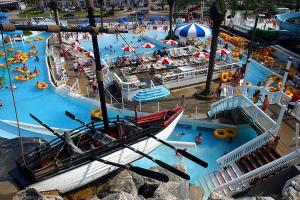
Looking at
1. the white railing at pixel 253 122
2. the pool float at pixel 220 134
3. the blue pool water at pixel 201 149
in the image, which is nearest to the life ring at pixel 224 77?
the white railing at pixel 253 122

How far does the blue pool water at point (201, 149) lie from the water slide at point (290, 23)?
69.2ft

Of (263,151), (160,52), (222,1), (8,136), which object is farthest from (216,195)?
(160,52)

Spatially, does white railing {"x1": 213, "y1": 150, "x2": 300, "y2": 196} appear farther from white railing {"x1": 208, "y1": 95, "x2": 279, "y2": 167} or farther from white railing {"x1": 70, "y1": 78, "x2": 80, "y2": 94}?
white railing {"x1": 70, "y1": 78, "x2": 80, "y2": 94}

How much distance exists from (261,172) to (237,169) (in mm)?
1730

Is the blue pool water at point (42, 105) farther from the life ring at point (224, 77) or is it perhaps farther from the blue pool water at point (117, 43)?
the blue pool water at point (117, 43)

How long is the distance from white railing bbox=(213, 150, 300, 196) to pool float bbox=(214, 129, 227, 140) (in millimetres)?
5158

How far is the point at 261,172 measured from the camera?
12227 mm

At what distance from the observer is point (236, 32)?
137 feet

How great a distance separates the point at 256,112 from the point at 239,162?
11.0 feet

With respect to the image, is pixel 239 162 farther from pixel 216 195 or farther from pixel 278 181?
pixel 216 195

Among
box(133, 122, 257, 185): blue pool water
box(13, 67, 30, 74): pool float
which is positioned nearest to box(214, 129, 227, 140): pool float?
box(133, 122, 257, 185): blue pool water

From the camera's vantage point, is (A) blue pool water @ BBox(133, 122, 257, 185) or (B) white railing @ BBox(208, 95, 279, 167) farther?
(A) blue pool water @ BBox(133, 122, 257, 185)

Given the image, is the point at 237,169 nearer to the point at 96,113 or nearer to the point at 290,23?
the point at 96,113

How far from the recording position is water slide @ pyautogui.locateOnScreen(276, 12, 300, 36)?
32406mm
